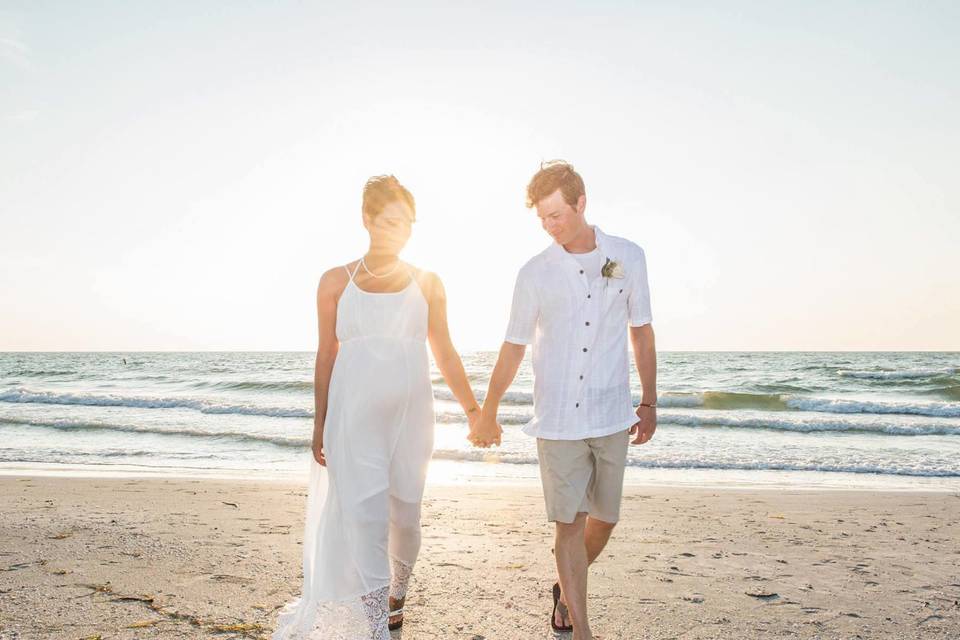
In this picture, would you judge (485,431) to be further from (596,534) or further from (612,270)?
(612,270)

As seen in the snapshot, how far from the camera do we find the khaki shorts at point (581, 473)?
3203mm

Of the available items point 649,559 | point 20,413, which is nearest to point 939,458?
point 649,559

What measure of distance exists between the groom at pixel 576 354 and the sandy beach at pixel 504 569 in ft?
2.91

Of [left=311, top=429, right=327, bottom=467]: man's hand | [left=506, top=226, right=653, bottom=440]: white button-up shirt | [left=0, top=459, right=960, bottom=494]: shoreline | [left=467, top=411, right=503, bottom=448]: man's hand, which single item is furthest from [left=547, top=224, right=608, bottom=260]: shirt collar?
[left=0, top=459, right=960, bottom=494]: shoreline

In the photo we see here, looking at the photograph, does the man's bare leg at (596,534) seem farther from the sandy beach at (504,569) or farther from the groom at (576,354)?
the sandy beach at (504,569)

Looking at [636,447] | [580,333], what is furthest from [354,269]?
[636,447]

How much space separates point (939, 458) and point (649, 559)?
413 inches

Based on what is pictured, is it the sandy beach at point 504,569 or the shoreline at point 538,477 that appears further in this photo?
the shoreline at point 538,477

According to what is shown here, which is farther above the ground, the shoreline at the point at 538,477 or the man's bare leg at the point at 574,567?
the man's bare leg at the point at 574,567

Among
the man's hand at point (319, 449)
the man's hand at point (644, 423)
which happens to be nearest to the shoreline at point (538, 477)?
the man's hand at point (319, 449)

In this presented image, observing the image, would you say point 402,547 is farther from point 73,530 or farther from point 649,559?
point 73,530

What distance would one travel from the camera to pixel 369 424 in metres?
3.29

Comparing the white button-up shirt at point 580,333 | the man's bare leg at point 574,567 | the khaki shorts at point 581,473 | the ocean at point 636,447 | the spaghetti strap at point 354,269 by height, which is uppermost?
the spaghetti strap at point 354,269

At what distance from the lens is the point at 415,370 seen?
11.1ft
